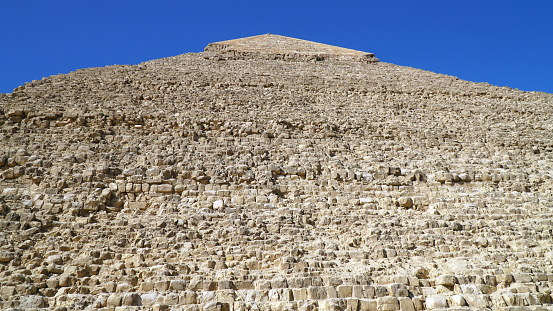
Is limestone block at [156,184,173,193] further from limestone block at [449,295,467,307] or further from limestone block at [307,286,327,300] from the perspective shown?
limestone block at [449,295,467,307]

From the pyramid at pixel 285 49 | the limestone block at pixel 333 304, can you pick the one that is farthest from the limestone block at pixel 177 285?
the pyramid at pixel 285 49

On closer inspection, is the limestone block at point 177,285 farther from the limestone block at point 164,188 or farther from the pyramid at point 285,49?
the pyramid at point 285,49

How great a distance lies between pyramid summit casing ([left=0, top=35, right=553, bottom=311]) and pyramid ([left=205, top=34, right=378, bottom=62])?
2.56 metres

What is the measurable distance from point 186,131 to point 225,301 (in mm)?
3239

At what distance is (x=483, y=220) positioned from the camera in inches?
198

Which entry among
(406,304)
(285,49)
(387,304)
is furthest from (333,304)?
(285,49)

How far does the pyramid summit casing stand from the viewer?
397cm

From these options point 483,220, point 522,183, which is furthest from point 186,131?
point 522,183

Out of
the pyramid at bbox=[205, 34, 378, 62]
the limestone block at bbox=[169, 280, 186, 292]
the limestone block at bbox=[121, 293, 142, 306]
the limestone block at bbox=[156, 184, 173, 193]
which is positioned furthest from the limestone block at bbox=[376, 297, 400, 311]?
the pyramid at bbox=[205, 34, 378, 62]

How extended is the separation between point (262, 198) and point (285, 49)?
24.4 feet

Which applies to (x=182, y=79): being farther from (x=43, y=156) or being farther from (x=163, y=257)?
(x=163, y=257)

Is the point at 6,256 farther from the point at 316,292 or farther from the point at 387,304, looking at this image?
the point at 387,304

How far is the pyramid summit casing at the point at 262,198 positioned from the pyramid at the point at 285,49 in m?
2.56

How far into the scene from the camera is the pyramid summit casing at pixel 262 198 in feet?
13.0
